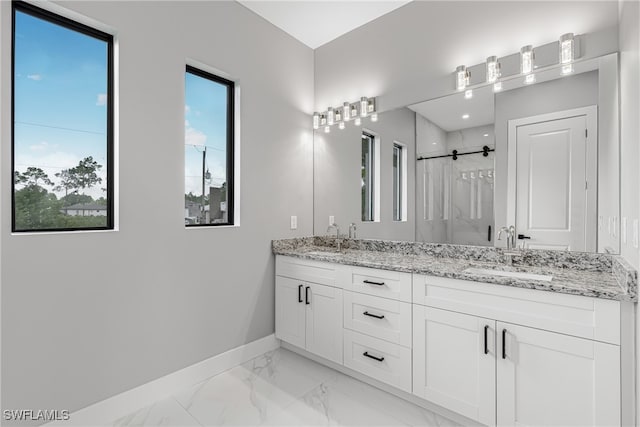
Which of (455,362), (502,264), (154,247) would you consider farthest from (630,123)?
(154,247)

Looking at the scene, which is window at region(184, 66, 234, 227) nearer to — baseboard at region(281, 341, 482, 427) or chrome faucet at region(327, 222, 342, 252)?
chrome faucet at region(327, 222, 342, 252)

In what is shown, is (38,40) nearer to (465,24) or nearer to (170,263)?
(170,263)

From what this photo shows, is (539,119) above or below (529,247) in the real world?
above

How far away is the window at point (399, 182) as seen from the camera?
2.61m

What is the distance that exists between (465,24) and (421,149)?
89 centimetres

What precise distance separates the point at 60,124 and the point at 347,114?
6.72 feet

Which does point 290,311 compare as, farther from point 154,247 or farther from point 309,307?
point 154,247

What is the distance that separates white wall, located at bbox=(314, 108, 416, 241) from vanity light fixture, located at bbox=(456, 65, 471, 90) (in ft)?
1.40

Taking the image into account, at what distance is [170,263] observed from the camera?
6.95 ft

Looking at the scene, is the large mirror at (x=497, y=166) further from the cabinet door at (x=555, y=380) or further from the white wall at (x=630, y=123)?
the cabinet door at (x=555, y=380)

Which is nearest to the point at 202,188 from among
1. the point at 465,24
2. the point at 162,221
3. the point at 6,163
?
the point at 162,221

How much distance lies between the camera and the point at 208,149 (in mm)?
2475

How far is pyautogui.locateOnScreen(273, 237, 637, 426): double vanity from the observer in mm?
1357

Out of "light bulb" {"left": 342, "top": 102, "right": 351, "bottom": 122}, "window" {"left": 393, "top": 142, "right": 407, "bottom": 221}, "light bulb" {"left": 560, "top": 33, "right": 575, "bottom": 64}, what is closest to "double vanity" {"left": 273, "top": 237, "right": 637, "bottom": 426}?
"window" {"left": 393, "top": 142, "right": 407, "bottom": 221}
